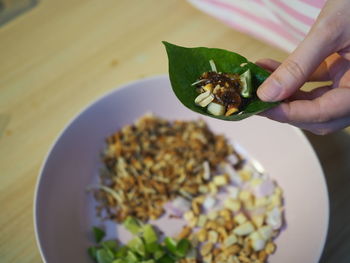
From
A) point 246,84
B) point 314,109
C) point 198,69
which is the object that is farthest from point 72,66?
point 314,109

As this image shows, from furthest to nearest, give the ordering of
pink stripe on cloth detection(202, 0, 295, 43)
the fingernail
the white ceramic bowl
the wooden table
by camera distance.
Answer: pink stripe on cloth detection(202, 0, 295, 43) < the wooden table < the white ceramic bowl < the fingernail

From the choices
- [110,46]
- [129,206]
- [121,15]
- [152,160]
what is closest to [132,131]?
[152,160]

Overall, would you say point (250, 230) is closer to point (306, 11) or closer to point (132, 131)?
point (132, 131)

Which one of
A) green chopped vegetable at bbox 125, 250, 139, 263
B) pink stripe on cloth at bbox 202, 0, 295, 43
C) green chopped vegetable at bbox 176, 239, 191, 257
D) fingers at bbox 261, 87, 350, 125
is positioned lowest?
green chopped vegetable at bbox 176, 239, 191, 257

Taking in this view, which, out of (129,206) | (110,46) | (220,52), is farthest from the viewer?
(110,46)

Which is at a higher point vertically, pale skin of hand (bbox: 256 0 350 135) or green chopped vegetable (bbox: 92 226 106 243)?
pale skin of hand (bbox: 256 0 350 135)

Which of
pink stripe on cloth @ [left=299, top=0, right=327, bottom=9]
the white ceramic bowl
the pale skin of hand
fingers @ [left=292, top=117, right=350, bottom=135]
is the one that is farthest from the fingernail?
pink stripe on cloth @ [left=299, top=0, right=327, bottom=9]

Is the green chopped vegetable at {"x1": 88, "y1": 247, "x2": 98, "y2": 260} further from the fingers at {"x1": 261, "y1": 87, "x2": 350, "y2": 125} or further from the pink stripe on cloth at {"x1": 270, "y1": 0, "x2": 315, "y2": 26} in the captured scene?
the pink stripe on cloth at {"x1": 270, "y1": 0, "x2": 315, "y2": 26}
